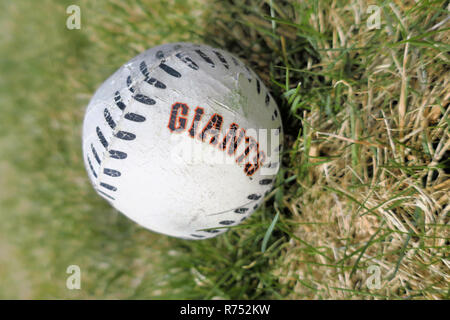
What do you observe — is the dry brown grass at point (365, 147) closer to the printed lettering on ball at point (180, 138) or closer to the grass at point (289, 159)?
the grass at point (289, 159)

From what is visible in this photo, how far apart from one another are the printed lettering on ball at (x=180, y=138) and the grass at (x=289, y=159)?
0.15m

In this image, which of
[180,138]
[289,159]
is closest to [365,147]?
[289,159]

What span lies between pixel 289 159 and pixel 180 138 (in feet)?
1.37

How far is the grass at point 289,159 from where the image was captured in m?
0.80

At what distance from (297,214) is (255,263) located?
0.21m

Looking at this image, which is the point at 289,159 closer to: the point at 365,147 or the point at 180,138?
the point at 365,147

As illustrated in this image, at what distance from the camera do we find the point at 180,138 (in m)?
0.71

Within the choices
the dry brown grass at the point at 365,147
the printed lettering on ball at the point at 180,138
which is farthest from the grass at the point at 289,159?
the printed lettering on ball at the point at 180,138

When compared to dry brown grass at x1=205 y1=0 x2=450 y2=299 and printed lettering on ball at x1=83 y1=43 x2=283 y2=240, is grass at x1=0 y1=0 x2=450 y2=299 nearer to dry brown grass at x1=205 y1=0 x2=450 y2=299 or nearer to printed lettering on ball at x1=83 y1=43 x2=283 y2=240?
dry brown grass at x1=205 y1=0 x2=450 y2=299

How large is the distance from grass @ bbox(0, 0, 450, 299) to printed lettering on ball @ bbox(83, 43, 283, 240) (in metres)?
0.15

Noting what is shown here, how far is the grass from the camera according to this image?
80cm

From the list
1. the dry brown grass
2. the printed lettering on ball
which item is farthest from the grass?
the printed lettering on ball
